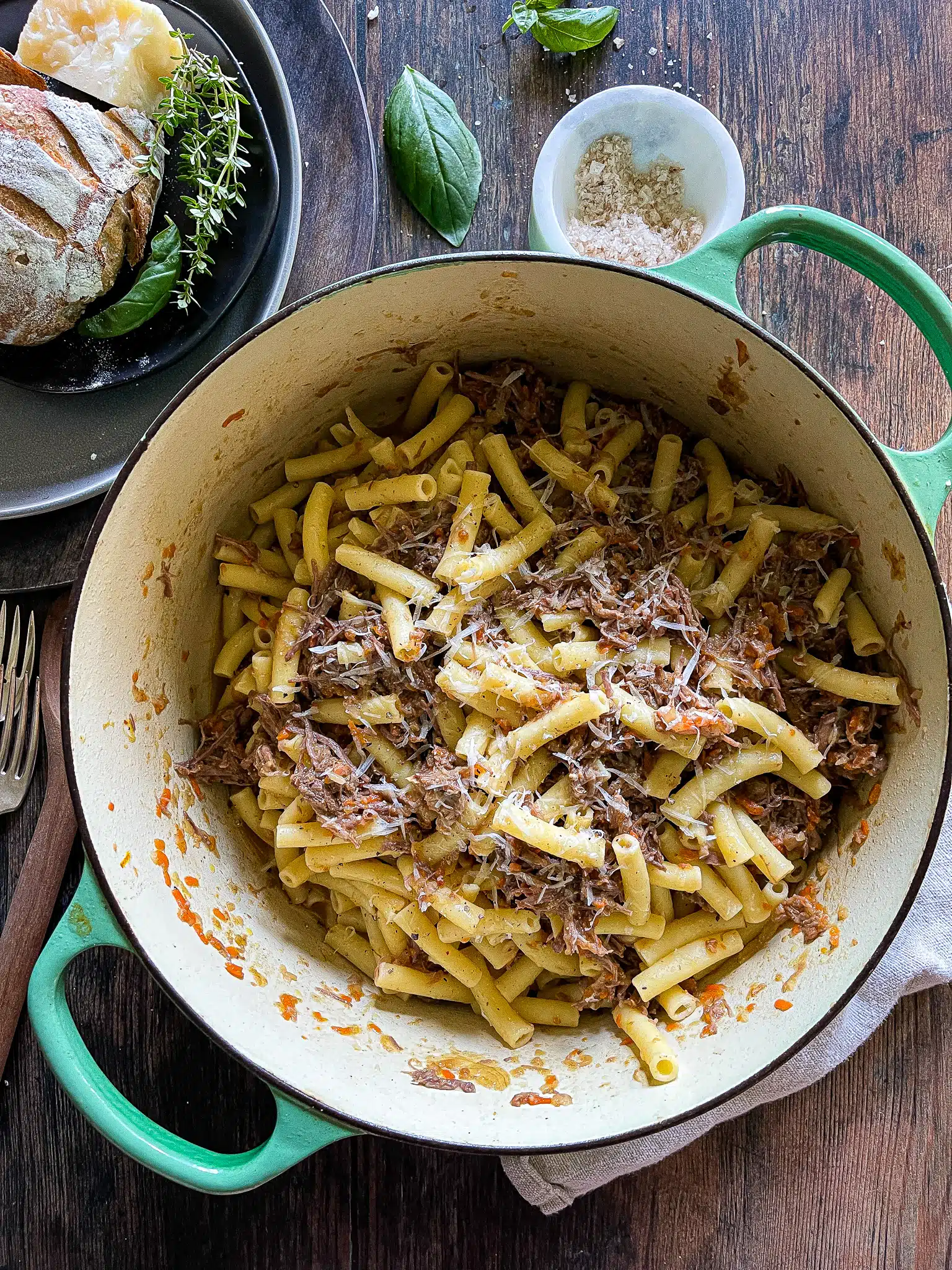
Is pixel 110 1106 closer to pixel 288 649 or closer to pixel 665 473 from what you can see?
pixel 288 649

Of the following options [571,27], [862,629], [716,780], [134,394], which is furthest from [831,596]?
[134,394]

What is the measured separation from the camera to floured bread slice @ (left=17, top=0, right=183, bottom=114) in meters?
1.66

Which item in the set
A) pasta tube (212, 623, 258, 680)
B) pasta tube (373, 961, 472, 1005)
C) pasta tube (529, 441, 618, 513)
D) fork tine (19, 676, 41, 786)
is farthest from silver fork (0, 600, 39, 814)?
pasta tube (529, 441, 618, 513)

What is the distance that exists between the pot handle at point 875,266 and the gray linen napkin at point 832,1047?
70 cm

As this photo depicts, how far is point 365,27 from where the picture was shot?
6.32ft

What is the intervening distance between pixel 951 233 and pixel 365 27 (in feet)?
3.96

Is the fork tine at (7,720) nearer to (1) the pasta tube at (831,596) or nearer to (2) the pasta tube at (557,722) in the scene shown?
(2) the pasta tube at (557,722)

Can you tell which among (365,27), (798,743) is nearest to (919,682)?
(798,743)

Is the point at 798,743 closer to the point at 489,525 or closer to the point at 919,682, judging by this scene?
the point at 919,682

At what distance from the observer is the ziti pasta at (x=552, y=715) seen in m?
1.50

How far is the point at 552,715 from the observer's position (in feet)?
4.83

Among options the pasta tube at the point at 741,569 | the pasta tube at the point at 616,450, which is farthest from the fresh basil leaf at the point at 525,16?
the pasta tube at the point at 741,569

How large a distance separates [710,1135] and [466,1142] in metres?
0.76

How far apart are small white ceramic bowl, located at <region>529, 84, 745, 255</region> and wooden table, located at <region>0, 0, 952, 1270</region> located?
102 mm
